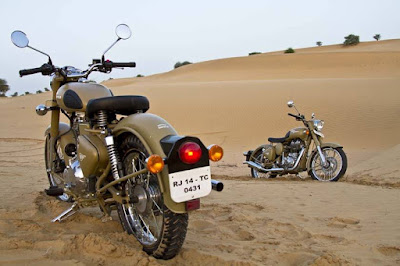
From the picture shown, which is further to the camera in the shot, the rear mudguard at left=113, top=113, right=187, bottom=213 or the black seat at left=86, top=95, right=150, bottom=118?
the black seat at left=86, top=95, right=150, bottom=118

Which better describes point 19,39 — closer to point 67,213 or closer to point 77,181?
point 77,181

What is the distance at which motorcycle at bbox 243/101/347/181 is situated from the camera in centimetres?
642

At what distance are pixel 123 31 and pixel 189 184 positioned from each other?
7.14 ft

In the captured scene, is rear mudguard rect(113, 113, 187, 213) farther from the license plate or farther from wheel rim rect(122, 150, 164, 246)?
wheel rim rect(122, 150, 164, 246)

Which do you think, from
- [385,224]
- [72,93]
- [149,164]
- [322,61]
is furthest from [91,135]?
[322,61]

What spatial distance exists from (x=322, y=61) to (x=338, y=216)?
38773 mm

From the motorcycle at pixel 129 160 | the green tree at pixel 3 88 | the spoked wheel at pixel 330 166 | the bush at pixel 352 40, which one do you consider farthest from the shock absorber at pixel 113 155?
the bush at pixel 352 40

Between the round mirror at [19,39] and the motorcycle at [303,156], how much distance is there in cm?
446

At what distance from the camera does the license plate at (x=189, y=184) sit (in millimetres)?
2568

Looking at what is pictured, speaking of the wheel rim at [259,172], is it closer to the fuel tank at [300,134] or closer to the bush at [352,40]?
the fuel tank at [300,134]

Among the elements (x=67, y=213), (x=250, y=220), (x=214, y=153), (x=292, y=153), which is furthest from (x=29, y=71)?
(x=292, y=153)

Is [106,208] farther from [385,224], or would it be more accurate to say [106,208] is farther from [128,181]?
[385,224]

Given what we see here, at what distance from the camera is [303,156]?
22.3 feet

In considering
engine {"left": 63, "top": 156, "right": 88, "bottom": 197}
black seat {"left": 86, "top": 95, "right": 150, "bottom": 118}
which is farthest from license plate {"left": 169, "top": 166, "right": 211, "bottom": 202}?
engine {"left": 63, "top": 156, "right": 88, "bottom": 197}
